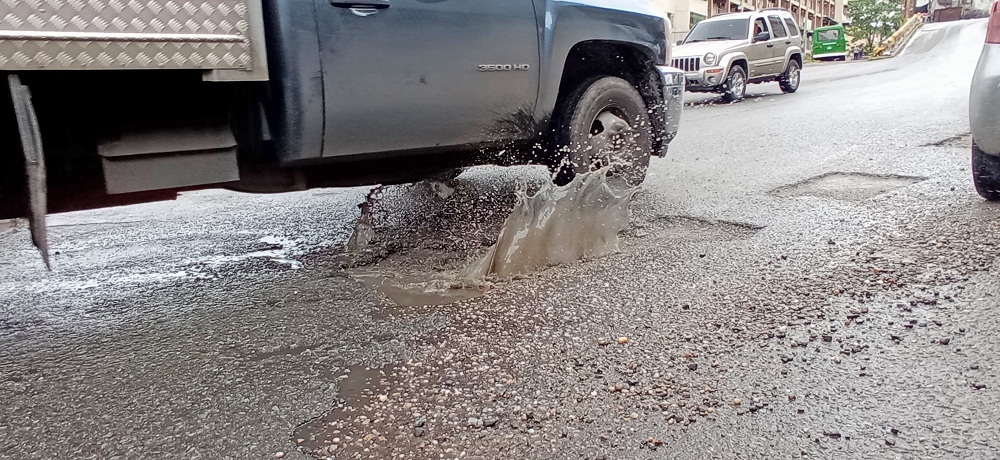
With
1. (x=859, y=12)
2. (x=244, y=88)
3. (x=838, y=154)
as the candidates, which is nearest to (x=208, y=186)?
(x=244, y=88)

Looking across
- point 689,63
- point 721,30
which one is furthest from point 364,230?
point 721,30

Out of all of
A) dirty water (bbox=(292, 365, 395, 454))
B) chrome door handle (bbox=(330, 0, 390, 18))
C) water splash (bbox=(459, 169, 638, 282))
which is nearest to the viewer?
dirty water (bbox=(292, 365, 395, 454))

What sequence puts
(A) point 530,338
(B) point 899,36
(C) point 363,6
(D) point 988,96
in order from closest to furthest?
(A) point 530,338
(C) point 363,6
(D) point 988,96
(B) point 899,36

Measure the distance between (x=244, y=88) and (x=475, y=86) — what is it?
1170mm

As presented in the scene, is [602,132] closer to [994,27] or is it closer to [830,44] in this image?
[994,27]

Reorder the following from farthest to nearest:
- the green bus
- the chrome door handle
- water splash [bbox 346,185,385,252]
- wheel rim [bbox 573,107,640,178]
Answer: the green bus < wheel rim [bbox 573,107,640,178] < water splash [bbox 346,185,385,252] < the chrome door handle

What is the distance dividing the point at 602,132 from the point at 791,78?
46.4 ft

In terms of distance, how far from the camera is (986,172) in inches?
169

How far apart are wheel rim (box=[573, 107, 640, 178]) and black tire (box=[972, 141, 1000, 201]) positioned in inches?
81.4

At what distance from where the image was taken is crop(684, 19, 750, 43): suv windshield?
15.8 meters

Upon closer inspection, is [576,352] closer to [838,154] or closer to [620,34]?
[620,34]

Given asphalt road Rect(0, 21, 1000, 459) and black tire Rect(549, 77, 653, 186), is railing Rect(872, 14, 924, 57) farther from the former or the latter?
asphalt road Rect(0, 21, 1000, 459)

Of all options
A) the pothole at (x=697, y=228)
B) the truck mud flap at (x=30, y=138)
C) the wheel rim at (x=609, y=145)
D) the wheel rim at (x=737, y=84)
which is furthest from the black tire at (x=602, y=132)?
the wheel rim at (x=737, y=84)

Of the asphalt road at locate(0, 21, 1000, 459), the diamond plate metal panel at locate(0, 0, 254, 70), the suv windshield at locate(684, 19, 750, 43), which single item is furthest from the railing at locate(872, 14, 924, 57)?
the diamond plate metal panel at locate(0, 0, 254, 70)
